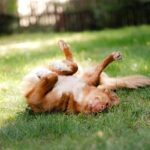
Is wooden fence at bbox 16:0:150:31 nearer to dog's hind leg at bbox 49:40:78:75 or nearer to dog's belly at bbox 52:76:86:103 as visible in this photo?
dog's hind leg at bbox 49:40:78:75

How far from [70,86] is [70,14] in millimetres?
11974

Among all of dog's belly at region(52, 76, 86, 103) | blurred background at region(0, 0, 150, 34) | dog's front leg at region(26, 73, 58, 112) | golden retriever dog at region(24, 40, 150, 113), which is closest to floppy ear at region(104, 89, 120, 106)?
golden retriever dog at region(24, 40, 150, 113)

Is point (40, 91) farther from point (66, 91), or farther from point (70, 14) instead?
Answer: point (70, 14)

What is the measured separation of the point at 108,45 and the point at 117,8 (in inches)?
232

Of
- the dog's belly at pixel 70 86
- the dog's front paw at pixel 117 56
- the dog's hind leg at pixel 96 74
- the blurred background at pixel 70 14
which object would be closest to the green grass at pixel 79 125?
the dog's belly at pixel 70 86

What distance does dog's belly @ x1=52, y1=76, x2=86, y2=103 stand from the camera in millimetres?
5293

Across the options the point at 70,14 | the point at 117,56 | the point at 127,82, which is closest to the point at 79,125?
the point at 117,56

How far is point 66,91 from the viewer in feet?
17.6

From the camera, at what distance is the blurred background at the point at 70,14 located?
669 inches

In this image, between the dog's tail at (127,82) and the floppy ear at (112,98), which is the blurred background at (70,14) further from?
the floppy ear at (112,98)

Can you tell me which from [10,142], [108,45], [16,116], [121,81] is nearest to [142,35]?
[108,45]

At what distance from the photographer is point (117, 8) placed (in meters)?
17.0

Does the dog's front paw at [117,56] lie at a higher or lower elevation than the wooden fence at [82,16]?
higher

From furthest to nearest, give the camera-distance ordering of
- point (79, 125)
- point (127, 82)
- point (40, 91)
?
point (127, 82), point (40, 91), point (79, 125)
